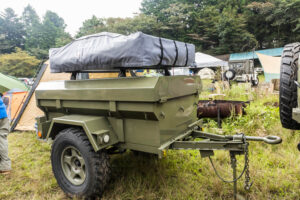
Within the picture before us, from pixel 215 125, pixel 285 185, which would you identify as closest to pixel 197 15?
pixel 215 125

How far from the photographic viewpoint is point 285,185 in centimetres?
288

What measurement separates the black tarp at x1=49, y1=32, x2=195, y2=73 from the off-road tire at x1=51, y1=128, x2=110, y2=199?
3.14 ft

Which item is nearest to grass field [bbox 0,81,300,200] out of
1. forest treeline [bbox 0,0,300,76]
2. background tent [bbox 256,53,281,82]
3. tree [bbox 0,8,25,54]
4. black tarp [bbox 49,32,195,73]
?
black tarp [bbox 49,32,195,73]

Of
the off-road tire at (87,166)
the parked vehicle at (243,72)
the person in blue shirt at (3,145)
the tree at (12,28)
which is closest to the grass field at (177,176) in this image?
the person in blue shirt at (3,145)

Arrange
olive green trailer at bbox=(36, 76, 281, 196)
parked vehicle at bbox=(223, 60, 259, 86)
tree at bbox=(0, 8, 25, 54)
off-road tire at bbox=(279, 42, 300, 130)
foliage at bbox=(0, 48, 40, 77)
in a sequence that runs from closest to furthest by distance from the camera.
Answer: olive green trailer at bbox=(36, 76, 281, 196)
off-road tire at bbox=(279, 42, 300, 130)
parked vehicle at bbox=(223, 60, 259, 86)
foliage at bbox=(0, 48, 40, 77)
tree at bbox=(0, 8, 25, 54)

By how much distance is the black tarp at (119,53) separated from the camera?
7.74 ft

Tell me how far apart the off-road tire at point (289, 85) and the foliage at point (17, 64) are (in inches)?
1309

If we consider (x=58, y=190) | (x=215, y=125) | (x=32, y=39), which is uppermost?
(x=32, y=39)

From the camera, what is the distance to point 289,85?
2.70m

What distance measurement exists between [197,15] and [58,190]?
3707cm

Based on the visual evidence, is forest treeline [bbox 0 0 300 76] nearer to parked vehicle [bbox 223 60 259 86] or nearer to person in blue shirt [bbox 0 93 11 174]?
parked vehicle [bbox 223 60 259 86]

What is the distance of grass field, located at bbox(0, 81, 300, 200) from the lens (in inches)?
111

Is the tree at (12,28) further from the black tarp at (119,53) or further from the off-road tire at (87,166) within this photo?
the off-road tire at (87,166)

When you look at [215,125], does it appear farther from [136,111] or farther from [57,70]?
[57,70]
